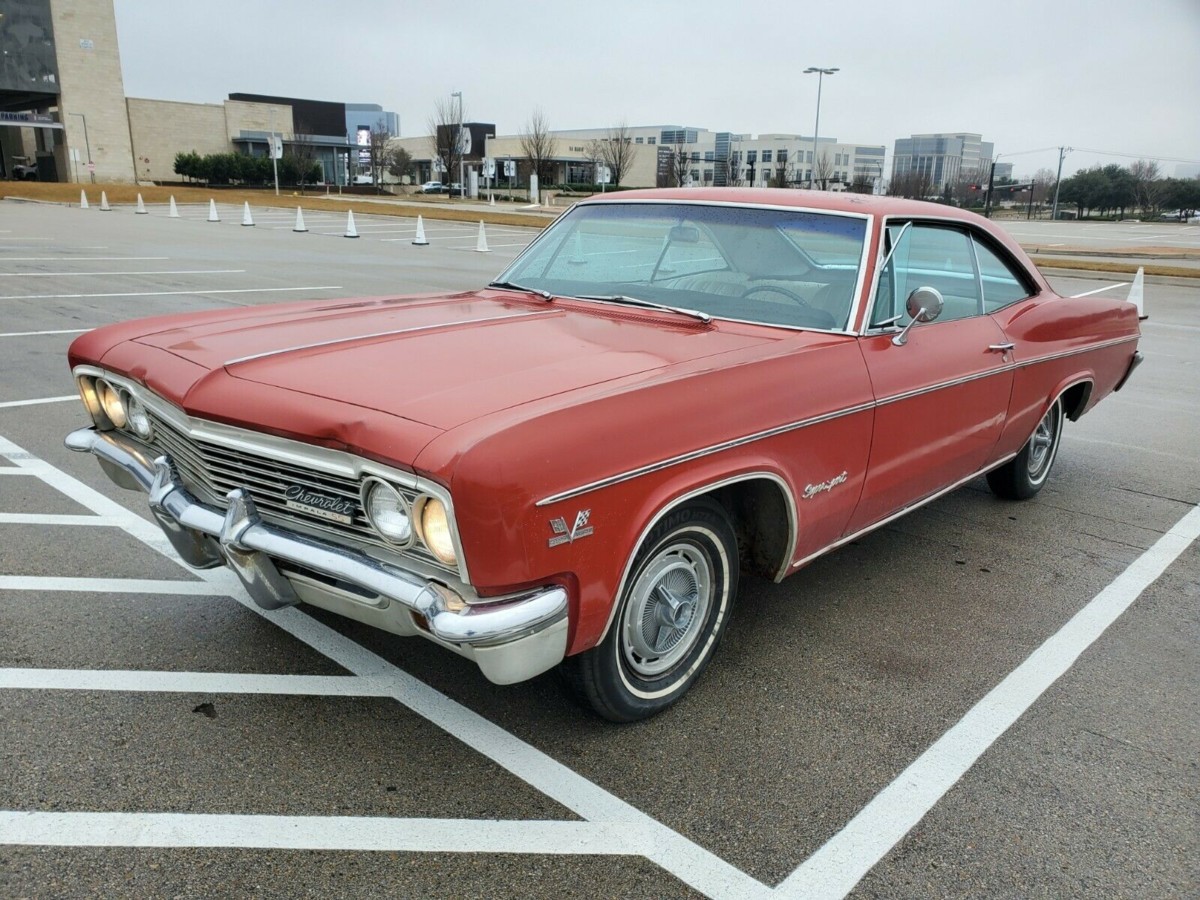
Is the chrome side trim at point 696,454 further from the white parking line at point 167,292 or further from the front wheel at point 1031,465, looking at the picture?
the white parking line at point 167,292

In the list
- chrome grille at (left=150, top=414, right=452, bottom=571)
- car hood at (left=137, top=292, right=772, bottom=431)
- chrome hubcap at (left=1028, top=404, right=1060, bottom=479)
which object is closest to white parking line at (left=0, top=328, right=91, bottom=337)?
car hood at (left=137, top=292, right=772, bottom=431)

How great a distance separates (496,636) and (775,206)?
2.38 metres

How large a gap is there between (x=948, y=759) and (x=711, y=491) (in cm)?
107

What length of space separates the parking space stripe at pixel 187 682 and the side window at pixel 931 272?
232 centimetres

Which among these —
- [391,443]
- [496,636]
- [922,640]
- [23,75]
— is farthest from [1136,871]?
[23,75]

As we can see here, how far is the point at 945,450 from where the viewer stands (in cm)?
390

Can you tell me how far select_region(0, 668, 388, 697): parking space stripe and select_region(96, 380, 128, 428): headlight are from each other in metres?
0.89

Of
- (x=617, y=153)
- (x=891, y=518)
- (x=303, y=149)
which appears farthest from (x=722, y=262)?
(x=303, y=149)

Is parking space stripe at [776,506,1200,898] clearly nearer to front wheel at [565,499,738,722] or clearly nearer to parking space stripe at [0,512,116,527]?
front wheel at [565,499,738,722]

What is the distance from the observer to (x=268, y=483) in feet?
8.77

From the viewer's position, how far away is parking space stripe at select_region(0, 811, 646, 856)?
93.4 inches

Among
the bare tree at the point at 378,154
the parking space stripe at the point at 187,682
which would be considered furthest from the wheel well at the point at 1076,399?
the bare tree at the point at 378,154

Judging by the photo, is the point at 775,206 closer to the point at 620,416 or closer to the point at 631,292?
the point at 631,292

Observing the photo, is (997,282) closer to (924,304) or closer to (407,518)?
(924,304)
